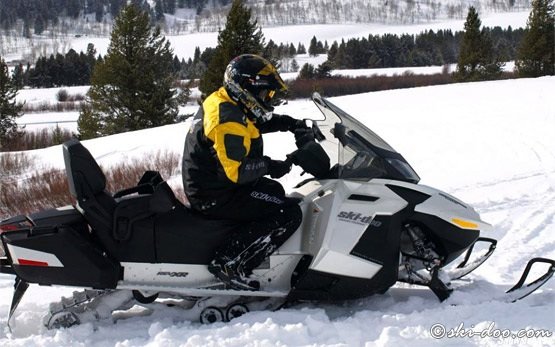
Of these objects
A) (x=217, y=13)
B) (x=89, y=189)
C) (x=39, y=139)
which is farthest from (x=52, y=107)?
(x=217, y=13)

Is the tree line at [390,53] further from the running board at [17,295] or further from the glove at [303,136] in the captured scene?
the running board at [17,295]

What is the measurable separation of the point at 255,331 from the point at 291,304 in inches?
25.2

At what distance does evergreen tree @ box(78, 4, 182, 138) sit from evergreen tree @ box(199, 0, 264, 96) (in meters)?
3.05

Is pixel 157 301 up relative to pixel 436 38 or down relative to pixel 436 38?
down

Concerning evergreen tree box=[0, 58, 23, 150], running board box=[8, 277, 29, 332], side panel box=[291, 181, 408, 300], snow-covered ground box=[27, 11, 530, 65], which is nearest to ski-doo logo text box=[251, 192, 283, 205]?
side panel box=[291, 181, 408, 300]

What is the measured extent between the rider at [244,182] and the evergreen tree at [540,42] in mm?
39860

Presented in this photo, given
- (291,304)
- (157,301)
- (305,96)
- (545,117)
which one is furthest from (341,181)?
(305,96)

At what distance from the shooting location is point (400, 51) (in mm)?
92938

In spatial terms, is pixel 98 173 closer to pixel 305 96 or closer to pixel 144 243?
pixel 144 243

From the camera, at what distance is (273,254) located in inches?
167

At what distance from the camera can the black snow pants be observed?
413cm

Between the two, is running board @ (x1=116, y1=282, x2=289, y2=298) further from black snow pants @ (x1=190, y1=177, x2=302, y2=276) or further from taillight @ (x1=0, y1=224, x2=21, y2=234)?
taillight @ (x1=0, y1=224, x2=21, y2=234)

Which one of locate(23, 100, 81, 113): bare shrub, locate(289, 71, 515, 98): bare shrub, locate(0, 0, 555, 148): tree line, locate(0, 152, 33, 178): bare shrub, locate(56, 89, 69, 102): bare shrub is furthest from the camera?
locate(56, 89, 69, 102): bare shrub

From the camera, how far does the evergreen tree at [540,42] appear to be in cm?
3869
